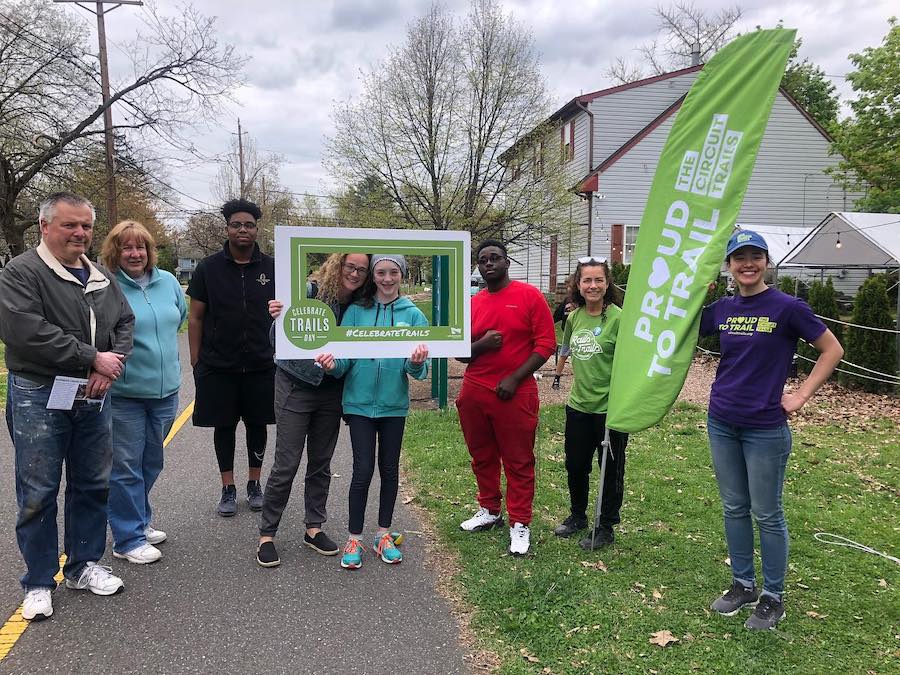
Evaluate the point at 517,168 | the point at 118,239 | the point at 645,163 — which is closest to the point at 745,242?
the point at 118,239

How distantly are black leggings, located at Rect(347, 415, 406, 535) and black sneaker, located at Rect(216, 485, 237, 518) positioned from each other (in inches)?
52.4

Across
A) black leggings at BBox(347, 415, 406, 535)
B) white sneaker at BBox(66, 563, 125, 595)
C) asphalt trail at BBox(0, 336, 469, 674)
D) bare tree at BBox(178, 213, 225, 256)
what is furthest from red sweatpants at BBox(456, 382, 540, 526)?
bare tree at BBox(178, 213, 225, 256)

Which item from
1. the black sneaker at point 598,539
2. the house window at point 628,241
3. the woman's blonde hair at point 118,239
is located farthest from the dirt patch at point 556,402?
the house window at point 628,241

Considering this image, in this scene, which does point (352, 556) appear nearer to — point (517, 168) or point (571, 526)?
point (571, 526)

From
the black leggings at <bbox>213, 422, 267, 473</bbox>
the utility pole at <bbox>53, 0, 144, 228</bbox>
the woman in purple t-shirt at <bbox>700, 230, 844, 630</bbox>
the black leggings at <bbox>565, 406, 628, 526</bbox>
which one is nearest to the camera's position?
the woman in purple t-shirt at <bbox>700, 230, 844, 630</bbox>

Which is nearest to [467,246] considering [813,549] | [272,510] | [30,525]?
[272,510]

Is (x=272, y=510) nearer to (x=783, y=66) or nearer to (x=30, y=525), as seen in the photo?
(x=30, y=525)

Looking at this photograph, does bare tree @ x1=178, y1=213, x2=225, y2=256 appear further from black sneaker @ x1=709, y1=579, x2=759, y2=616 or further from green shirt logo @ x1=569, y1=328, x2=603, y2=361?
black sneaker @ x1=709, y1=579, x2=759, y2=616

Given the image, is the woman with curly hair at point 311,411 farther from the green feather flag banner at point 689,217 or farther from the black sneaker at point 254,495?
the green feather flag banner at point 689,217

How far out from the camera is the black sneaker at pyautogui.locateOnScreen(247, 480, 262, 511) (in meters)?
4.75

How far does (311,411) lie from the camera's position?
3.79 metres

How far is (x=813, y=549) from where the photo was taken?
4.07 m

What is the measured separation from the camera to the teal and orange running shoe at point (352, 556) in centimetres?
377

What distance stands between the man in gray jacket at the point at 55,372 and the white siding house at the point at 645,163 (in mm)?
17904
